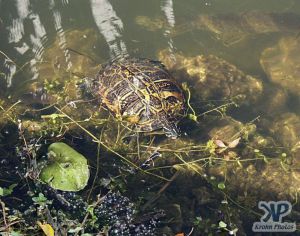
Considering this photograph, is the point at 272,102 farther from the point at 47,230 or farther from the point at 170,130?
the point at 47,230

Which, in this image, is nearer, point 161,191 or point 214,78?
point 161,191

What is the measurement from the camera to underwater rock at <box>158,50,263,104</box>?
16.1 feet

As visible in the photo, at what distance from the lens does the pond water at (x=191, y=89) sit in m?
3.38

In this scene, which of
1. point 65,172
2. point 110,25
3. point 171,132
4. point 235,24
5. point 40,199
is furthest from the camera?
point 235,24

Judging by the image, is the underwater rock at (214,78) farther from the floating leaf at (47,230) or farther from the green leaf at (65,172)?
the floating leaf at (47,230)

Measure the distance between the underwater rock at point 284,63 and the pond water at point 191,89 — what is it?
16 millimetres

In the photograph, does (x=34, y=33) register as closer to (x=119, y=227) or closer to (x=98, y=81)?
(x=98, y=81)

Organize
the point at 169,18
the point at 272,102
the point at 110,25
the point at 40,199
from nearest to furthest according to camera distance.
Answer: the point at 40,199, the point at 272,102, the point at 110,25, the point at 169,18

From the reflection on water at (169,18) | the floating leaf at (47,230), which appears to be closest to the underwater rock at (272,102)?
the reflection on water at (169,18)

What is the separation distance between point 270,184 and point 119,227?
6.22 feet

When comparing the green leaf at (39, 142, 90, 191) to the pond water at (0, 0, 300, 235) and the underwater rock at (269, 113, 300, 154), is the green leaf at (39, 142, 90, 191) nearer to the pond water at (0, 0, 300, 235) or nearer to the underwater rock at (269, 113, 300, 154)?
the pond water at (0, 0, 300, 235)

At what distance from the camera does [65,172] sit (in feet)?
9.27

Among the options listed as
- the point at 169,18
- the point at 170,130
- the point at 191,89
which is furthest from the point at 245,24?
the point at 170,130

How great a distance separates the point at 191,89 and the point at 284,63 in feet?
6.37
